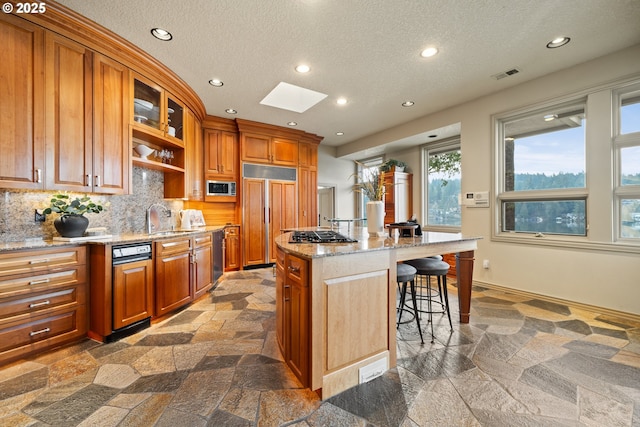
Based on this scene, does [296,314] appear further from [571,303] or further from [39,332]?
[571,303]

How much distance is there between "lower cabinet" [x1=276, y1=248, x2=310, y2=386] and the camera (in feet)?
5.20

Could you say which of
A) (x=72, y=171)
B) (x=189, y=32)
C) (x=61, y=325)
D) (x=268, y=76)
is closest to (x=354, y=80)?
(x=268, y=76)

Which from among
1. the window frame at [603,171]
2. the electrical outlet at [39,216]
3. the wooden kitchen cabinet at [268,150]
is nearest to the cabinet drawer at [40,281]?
the electrical outlet at [39,216]

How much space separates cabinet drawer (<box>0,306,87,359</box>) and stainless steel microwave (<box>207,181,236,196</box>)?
9.19 ft

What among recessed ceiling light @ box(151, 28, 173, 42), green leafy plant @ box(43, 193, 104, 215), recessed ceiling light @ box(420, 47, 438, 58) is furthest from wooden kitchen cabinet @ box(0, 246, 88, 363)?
recessed ceiling light @ box(420, 47, 438, 58)

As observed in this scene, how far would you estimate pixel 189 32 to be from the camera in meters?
2.47

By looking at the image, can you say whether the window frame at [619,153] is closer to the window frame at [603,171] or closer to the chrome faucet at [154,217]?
the window frame at [603,171]

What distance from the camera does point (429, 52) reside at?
2.81m

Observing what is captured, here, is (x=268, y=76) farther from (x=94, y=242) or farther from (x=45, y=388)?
(x=45, y=388)

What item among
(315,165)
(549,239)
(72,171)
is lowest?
(549,239)

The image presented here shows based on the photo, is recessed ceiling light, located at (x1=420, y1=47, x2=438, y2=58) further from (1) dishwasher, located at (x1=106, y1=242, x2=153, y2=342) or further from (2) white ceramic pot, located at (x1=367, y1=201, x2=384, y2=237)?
(1) dishwasher, located at (x1=106, y1=242, x2=153, y2=342)

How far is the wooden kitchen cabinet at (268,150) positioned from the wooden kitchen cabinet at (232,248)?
52.9 inches

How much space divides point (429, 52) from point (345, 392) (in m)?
3.19

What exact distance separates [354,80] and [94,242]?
3.28 m
